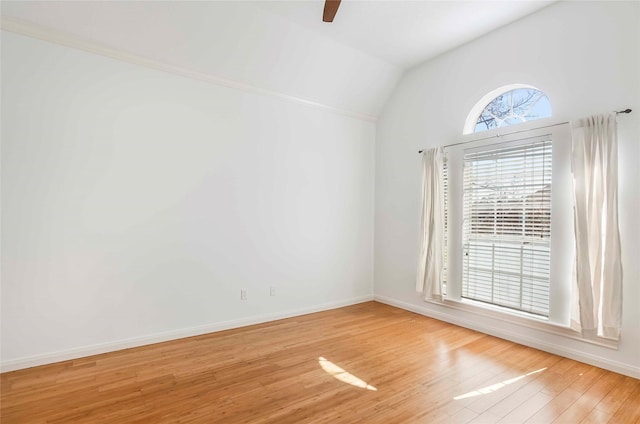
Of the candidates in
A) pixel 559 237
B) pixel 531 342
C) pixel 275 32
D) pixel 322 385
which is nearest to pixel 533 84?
pixel 559 237

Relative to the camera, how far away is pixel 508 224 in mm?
3605

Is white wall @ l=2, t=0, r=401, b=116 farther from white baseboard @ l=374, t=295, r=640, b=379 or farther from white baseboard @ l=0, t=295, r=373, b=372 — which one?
white baseboard @ l=374, t=295, r=640, b=379

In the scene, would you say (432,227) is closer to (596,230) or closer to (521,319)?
(521,319)

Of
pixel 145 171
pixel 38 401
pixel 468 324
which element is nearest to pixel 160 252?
pixel 145 171

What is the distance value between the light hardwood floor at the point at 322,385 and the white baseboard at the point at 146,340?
81 millimetres

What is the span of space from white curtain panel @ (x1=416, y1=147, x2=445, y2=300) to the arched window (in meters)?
0.56

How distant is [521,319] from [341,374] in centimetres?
210

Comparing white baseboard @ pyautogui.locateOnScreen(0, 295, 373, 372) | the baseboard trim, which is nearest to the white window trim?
white baseboard @ pyautogui.locateOnScreen(0, 295, 373, 372)

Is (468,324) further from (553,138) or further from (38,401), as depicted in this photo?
(38,401)

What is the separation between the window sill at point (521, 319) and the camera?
2.94 metres

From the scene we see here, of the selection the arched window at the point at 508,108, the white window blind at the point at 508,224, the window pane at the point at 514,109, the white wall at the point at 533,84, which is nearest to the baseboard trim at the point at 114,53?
the white wall at the point at 533,84

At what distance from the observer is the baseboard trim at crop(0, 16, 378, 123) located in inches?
108

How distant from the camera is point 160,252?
3.43 m

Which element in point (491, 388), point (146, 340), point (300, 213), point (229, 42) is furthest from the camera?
Answer: point (300, 213)
